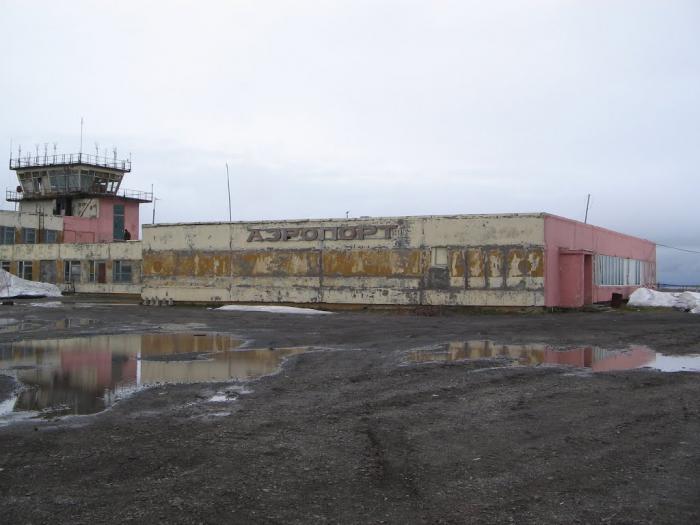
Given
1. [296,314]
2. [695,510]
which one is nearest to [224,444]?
[695,510]

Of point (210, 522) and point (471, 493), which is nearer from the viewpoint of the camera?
point (210, 522)

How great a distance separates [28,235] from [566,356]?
5600 cm

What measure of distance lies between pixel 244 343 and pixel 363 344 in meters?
2.90

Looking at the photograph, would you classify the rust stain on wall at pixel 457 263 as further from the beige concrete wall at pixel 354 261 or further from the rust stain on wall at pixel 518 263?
the rust stain on wall at pixel 518 263

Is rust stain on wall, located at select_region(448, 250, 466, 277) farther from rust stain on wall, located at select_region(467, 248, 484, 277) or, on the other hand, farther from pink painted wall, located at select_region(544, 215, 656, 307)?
pink painted wall, located at select_region(544, 215, 656, 307)

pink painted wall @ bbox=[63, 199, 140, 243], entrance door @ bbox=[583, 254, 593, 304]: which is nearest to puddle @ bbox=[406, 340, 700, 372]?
entrance door @ bbox=[583, 254, 593, 304]

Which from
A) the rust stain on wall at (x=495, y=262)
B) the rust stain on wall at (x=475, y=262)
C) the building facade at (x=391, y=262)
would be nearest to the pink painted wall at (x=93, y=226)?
the building facade at (x=391, y=262)

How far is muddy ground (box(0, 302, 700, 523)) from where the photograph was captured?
15.2ft

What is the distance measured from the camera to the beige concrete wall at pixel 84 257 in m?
45.4

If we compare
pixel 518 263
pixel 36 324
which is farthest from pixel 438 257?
pixel 36 324

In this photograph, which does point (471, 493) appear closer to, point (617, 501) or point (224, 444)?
point (617, 501)

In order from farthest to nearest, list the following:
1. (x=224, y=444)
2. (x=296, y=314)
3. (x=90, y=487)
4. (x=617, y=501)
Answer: (x=296, y=314)
(x=224, y=444)
(x=90, y=487)
(x=617, y=501)

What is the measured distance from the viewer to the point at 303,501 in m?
4.76

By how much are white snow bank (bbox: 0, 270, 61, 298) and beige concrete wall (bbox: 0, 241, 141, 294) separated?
3757 mm
